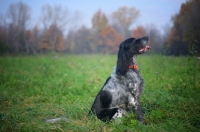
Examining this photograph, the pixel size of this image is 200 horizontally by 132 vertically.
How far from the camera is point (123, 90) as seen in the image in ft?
12.2

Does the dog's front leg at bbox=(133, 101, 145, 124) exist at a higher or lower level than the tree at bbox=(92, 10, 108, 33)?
lower

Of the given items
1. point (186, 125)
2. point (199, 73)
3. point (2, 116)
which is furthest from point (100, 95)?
point (199, 73)

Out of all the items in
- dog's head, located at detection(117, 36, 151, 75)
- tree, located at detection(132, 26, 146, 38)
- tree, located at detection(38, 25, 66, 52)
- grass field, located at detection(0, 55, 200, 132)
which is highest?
tree, located at detection(132, 26, 146, 38)

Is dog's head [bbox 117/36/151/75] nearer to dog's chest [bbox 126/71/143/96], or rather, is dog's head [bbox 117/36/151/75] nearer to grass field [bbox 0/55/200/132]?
dog's chest [bbox 126/71/143/96]

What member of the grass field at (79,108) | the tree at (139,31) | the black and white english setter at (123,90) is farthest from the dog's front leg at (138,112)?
the tree at (139,31)

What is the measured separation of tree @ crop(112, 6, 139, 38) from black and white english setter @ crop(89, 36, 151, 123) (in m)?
39.7

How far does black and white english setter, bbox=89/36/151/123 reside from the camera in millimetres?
3617

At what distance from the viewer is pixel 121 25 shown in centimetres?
4431

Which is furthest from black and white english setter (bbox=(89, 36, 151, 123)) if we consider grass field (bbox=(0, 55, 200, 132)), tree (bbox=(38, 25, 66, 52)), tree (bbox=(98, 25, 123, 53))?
tree (bbox=(98, 25, 123, 53))

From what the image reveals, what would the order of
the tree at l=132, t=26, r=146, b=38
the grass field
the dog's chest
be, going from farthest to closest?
the tree at l=132, t=26, r=146, b=38
the dog's chest
the grass field

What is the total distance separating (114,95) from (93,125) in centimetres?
77

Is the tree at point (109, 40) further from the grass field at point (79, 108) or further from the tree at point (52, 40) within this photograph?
the grass field at point (79, 108)

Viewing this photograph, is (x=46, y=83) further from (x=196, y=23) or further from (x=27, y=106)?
(x=196, y=23)

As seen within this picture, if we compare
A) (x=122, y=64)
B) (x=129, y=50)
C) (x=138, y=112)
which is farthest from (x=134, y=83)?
(x=129, y=50)
